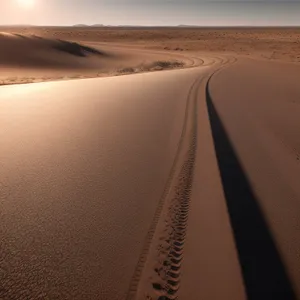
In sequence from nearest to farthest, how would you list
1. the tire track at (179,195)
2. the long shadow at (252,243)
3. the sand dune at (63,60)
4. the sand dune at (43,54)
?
the long shadow at (252,243), the tire track at (179,195), the sand dune at (63,60), the sand dune at (43,54)

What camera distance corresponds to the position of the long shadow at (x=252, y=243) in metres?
2.54

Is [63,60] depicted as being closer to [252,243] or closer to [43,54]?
[43,54]

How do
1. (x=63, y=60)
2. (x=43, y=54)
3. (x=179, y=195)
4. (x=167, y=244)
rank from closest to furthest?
(x=167, y=244) < (x=179, y=195) < (x=63, y=60) < (x=43, y=54)

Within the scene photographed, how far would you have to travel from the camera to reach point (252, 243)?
310cm

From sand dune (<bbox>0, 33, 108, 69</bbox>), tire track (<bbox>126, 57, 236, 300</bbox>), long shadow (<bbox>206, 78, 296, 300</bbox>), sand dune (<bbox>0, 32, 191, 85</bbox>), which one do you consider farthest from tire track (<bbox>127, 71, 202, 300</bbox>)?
sand dune (<bbox>0, 33, 108, 69</bbox>)

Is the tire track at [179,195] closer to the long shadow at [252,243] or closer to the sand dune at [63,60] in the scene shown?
the long shadow at [252,243]

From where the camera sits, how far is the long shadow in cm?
254

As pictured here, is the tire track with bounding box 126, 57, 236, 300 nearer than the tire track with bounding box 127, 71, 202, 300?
Yes

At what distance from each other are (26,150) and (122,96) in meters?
5.58

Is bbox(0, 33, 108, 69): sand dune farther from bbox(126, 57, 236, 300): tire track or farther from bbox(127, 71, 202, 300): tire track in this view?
bbox(126, 57, 236, 300): tire track

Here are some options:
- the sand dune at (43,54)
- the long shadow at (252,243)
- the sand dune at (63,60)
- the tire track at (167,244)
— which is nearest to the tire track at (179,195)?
the tire track at (167,244)

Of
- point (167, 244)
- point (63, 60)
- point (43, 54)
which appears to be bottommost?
point (167, 244)

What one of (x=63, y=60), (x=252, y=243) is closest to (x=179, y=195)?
(x=252, y=243)

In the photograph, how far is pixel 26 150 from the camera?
5.30m
